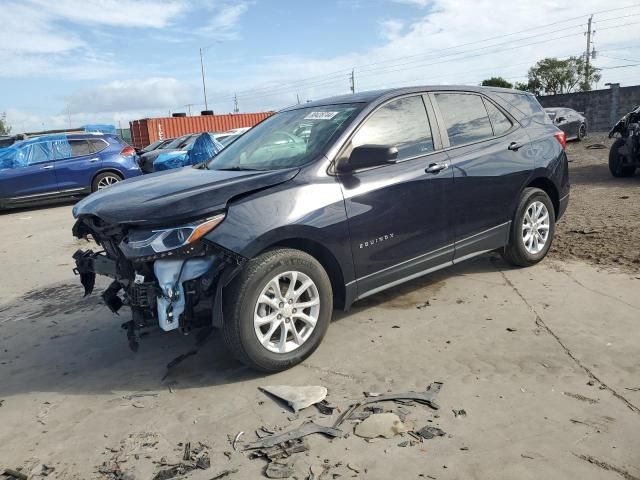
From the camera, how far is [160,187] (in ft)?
12.6

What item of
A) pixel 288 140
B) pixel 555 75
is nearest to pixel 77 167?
pixel 288 140

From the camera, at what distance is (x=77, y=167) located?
12781 mm

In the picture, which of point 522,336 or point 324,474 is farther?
point 522,336

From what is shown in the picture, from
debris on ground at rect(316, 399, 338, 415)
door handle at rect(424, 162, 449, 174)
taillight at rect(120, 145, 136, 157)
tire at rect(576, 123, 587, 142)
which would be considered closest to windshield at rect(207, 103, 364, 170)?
door handle at rect(424, 162, 449, 174)

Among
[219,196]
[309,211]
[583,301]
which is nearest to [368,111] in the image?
[309,211]

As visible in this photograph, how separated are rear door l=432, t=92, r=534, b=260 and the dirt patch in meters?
1.35

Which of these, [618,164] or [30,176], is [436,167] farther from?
[30,176]

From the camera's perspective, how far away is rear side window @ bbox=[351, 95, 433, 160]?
415 cm

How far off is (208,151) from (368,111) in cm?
780

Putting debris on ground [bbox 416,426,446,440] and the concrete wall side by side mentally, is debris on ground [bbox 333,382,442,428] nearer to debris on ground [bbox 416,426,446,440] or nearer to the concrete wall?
debris on ground [bbox 416,426,446,440]

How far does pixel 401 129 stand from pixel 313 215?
4.00 feet

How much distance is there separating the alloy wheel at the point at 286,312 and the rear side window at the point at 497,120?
101 inches

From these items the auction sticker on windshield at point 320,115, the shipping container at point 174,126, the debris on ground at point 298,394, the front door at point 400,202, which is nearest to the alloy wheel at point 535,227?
the front door at point 400,202

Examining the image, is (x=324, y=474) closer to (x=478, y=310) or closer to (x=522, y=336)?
(x=522, y=336)
